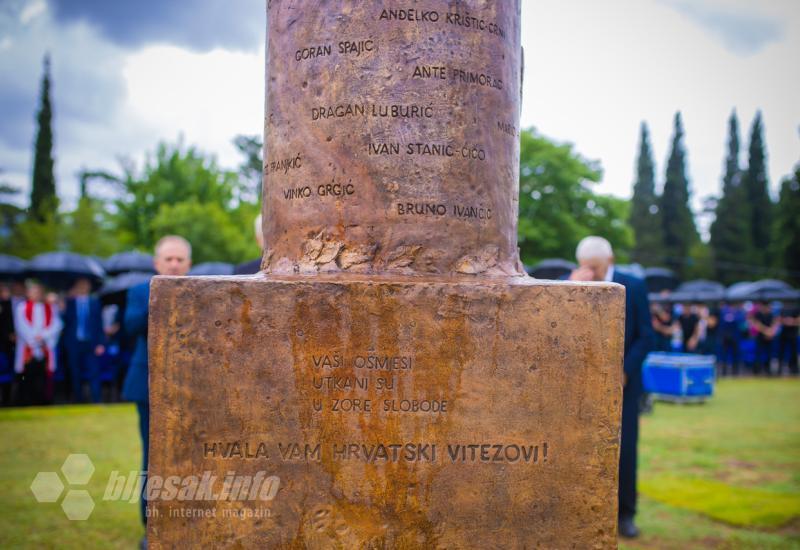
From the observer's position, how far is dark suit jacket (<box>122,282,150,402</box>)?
16.0 feet

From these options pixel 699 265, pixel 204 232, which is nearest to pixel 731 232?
pixel 699 265

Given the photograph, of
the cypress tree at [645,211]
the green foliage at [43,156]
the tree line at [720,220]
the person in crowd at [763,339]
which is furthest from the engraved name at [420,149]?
the cypress tree at [645,211]

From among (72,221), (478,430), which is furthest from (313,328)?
(72,221)

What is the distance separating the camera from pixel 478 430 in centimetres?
241

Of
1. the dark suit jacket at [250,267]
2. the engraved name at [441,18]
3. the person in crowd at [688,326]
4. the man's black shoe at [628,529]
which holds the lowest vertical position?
the man's black shoe at [628,529]

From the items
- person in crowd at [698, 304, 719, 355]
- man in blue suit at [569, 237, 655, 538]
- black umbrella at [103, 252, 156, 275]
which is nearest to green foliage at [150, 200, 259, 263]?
black umbrella at [103, 252, 156, 275]

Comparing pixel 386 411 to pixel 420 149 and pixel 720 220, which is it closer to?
pixel 420 149

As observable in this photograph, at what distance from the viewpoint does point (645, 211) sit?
190 feet

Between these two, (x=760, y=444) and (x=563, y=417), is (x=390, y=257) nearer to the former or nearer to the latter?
(x=563, y=417)

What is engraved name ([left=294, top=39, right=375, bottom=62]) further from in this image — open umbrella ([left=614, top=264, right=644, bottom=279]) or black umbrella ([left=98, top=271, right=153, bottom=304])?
black umbrella ([left=98, top=271, right=153, bottom=304])

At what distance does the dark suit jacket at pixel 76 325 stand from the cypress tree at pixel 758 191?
170ft

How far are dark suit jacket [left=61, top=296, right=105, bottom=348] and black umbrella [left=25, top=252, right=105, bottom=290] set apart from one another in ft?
6.27

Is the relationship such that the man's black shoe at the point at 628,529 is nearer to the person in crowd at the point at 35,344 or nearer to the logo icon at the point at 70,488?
the logo icon at the point at 70,488

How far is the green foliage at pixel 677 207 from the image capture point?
181 ft
